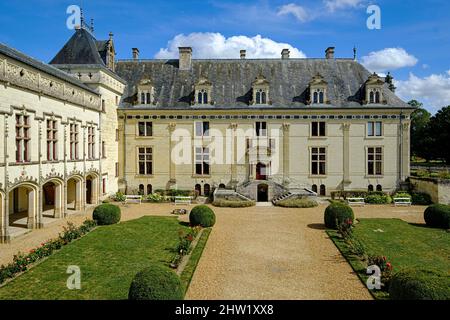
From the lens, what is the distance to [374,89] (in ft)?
93.5

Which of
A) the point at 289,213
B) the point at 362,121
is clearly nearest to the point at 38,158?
the point at 289,213

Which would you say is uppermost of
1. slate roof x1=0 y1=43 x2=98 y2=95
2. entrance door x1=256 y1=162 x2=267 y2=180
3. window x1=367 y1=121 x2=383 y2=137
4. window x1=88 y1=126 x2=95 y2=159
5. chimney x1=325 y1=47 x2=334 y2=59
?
chimney x1=325 y1=47 x2=334 y2=59

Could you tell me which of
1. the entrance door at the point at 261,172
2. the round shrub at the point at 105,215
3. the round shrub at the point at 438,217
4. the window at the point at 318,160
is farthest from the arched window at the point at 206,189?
the round shrub at the point at 438,217

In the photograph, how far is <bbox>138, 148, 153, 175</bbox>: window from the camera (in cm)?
2955

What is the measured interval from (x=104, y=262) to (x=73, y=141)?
12051mm

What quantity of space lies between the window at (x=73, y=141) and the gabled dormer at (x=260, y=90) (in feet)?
47.6

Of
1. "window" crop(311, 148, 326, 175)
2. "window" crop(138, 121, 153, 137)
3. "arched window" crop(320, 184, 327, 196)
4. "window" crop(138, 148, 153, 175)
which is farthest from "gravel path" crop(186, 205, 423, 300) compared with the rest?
"window" crop(138, 121, 153, 137)

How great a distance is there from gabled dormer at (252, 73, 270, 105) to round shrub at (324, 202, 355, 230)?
13.6 metres

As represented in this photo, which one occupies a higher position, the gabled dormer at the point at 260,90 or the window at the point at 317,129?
the gabled dormer at the point at 260,90

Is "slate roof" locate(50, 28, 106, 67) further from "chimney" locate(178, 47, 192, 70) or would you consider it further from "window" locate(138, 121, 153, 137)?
"chimney" locate(178, 47, 192, 70)

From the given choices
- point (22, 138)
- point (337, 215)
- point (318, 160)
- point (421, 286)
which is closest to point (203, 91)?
point (318, 160)

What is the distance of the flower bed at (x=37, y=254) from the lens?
35.0 feet

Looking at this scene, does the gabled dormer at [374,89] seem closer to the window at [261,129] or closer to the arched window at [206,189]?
the window at [261,129]
